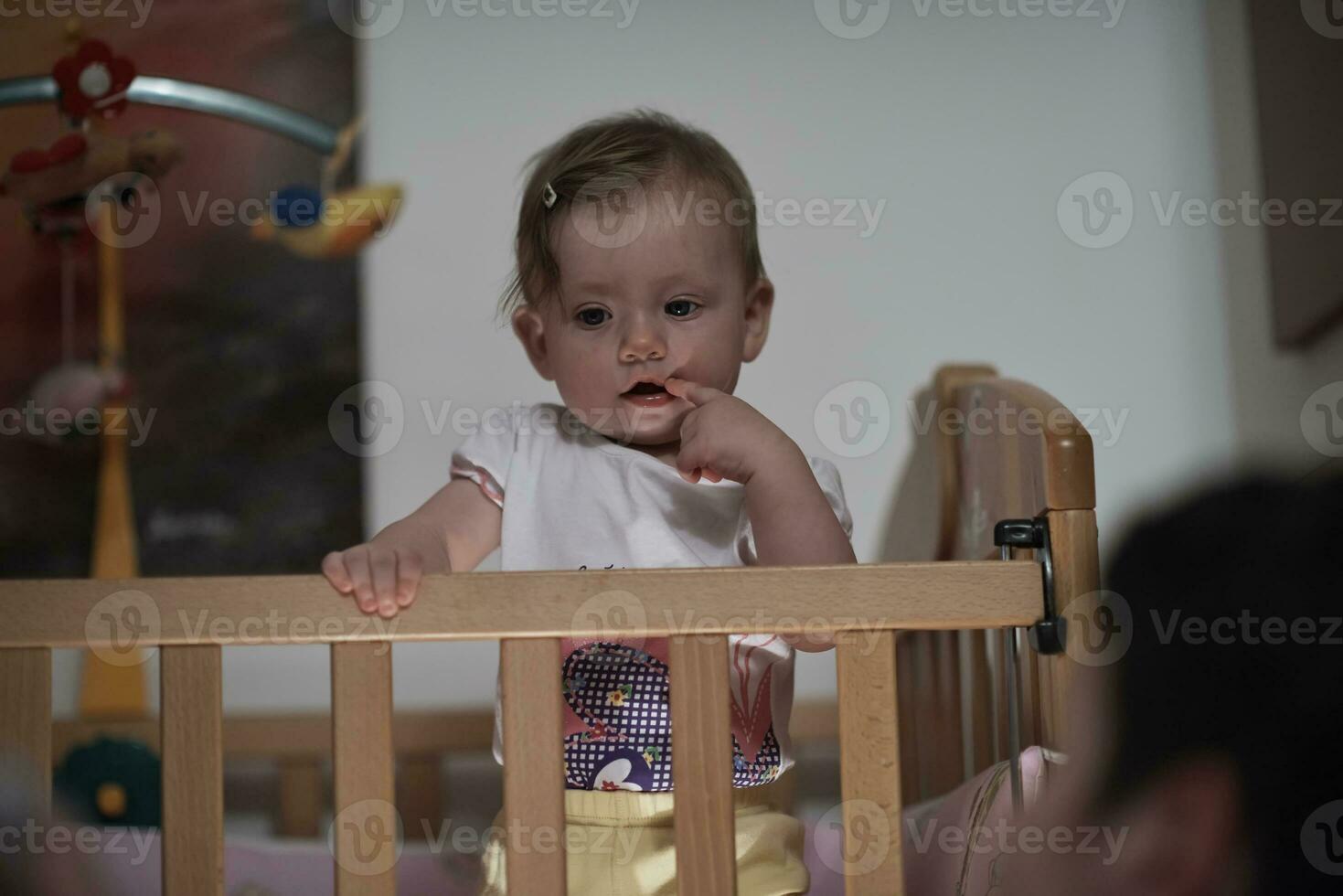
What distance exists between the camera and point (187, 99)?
150 cm

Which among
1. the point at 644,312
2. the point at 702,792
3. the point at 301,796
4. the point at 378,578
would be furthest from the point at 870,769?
the point at 301,796

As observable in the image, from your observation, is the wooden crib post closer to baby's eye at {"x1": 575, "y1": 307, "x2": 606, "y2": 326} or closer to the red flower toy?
baby's eye at {"x1": 575, "y1": 307, "x2": 606, "y2": 326}

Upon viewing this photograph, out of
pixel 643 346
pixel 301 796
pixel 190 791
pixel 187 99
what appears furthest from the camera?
pixel 301 796

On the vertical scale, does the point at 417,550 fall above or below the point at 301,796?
above

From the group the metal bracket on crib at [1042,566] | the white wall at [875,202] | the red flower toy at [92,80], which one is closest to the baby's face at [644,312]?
the metal bracket on crib at [1042,566]

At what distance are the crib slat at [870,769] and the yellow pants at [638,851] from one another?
0.18 m

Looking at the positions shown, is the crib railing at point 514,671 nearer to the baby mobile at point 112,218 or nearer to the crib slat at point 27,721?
the crib slat at point 27,721

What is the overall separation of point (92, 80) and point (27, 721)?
97 cm

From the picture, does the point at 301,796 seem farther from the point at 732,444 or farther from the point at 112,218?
the point at 732,444

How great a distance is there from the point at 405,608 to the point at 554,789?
0.14 meters

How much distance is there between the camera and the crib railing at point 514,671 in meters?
0.81

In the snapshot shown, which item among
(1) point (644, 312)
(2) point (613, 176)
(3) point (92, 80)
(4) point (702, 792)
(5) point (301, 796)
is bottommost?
(5) point (301, 796)

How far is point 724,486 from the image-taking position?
113cm

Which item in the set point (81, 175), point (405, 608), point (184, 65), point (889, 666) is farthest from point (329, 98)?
point (889, 666)
